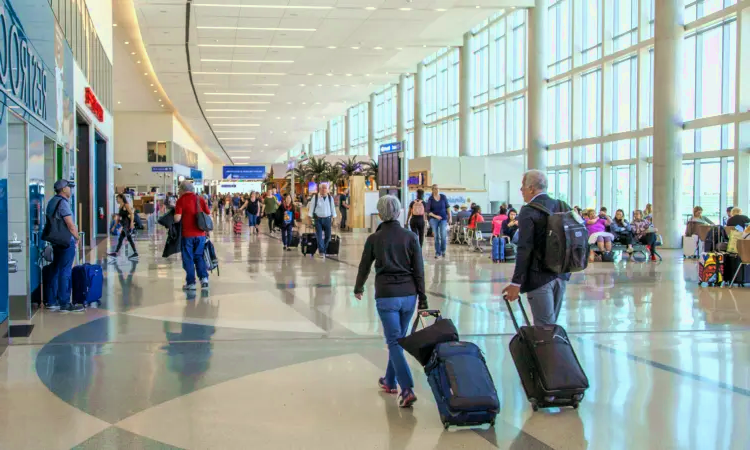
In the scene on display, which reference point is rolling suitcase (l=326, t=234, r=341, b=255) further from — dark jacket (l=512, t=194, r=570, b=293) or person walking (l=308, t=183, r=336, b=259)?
dark jacket (l=512, t=194, r=570, b=293)

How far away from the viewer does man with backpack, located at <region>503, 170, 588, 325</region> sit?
5121 mm

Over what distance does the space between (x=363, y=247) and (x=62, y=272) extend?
670cm

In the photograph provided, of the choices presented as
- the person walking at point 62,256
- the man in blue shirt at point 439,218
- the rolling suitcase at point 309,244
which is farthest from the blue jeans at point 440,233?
the person walking at point 62,256

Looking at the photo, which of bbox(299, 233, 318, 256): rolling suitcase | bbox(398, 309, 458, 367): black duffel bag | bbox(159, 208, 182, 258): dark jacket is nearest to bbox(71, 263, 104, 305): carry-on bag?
bbox(159, 208, 182, 258): dark jacket

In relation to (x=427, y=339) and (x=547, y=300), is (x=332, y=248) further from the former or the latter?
(x=427, y=339)

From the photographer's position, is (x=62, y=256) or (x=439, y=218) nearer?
(x=62, y=256)

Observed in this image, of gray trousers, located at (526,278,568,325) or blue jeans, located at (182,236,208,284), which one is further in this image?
blue jeans, located at (182,236,208,284)

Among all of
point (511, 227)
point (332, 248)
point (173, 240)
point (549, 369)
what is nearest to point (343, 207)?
point (332, 248)

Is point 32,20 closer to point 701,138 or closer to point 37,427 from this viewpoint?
point 37,427

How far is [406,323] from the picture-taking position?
531 cm

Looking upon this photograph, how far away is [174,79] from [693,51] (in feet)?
74.8

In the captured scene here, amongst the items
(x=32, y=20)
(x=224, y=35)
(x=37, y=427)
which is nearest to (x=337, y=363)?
(x=37, y=427)

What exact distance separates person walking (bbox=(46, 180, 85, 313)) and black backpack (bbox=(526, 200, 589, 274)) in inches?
239

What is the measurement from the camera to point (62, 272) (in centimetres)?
938
